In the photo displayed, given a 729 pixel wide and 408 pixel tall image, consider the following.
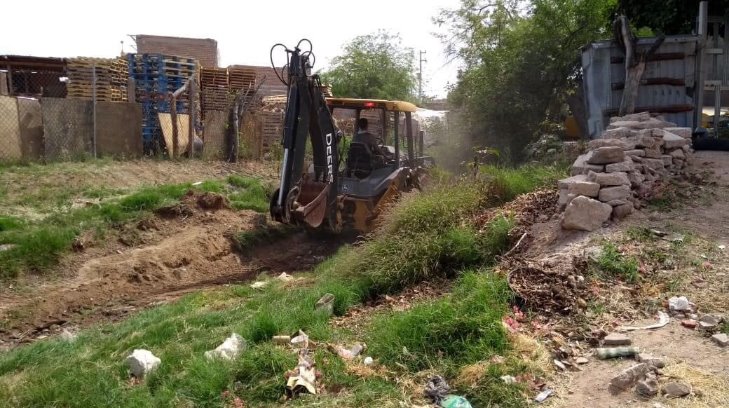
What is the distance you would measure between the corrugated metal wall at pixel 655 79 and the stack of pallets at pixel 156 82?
975cm

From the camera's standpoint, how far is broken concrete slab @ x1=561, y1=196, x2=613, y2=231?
624 centimetres

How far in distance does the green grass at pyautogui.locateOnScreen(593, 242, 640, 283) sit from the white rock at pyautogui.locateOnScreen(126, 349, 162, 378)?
150 inches

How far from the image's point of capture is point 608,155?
681 centimetres

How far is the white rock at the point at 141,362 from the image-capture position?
195 inches

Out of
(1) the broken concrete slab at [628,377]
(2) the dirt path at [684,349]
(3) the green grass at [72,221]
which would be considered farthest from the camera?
(3) the green grass at [72,221]

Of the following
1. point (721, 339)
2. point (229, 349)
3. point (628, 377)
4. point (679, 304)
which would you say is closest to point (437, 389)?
point (628, 377)

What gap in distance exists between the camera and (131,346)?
5586 mm

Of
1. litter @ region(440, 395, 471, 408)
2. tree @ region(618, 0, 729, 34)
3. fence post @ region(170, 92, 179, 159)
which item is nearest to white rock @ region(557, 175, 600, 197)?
litter @ region(440, 395, 471, 408)

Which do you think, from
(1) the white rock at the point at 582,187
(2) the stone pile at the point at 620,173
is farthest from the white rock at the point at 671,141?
(1) the white rock at the point at 582,187

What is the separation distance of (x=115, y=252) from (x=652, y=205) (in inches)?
282

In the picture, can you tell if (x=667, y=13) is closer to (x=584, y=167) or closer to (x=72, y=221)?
(x=584, y=167)

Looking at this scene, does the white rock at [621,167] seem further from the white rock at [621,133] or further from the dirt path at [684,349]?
the white rock at [621,133]

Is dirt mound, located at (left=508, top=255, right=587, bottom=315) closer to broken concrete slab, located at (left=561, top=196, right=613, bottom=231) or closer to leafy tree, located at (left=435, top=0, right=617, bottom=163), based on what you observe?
broken concrete slab, located at (left=561, top=196, right=613, bottom=231)

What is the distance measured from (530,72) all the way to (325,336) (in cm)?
1075
